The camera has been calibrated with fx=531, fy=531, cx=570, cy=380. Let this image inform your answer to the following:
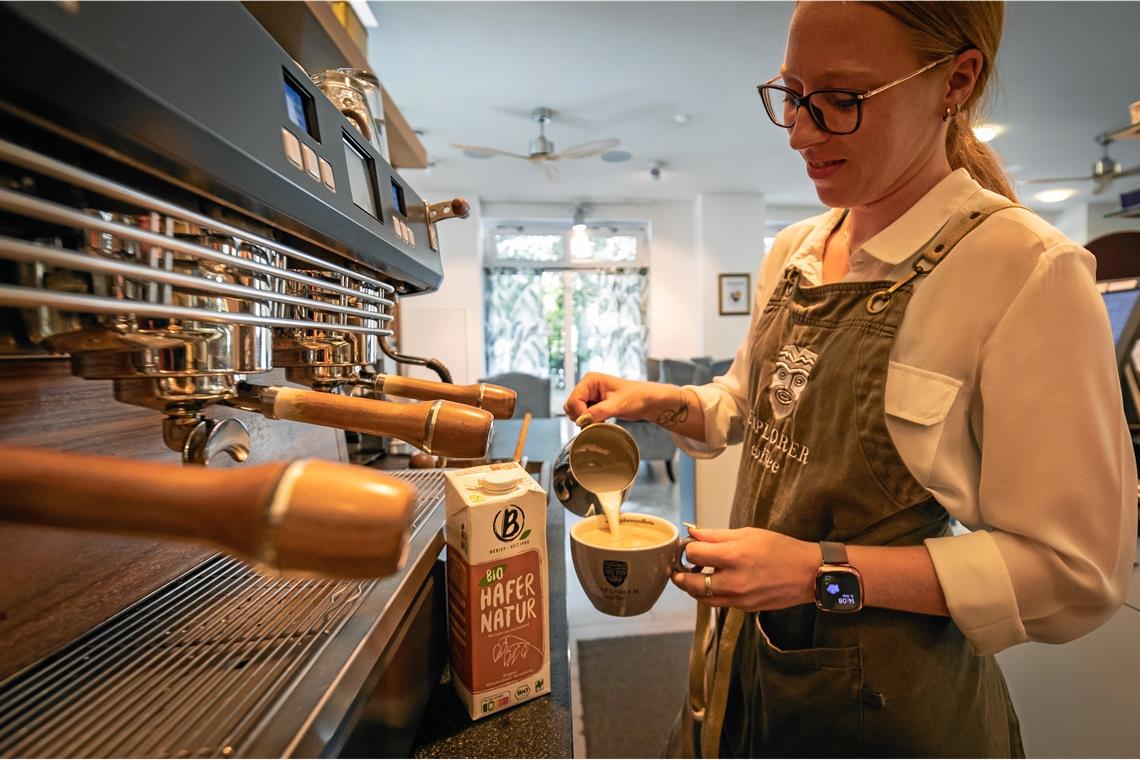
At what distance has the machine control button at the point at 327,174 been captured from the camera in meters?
0.48

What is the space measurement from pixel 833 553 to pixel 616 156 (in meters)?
4.37

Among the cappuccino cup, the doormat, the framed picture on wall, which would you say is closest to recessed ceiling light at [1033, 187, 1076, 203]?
the framed picture on wall

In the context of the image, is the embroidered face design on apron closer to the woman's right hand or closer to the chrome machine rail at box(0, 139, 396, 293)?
the woman's right hand

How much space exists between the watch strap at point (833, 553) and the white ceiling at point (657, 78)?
189cm

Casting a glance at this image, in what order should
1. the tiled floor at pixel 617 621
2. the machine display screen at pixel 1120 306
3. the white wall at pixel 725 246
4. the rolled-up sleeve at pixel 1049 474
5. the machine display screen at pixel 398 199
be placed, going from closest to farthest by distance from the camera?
the rolled-up sleeve at pixel 1049 474
the machine display screen at pixel 398 199
the machine display screen at pixel 1120 306
the tiled floor at pixel 617 621
the white wall at pixel 725 246

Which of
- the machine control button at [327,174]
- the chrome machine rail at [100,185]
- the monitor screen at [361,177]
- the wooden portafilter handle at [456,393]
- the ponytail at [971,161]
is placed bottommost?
the wooden portafilter handle at [456,393]

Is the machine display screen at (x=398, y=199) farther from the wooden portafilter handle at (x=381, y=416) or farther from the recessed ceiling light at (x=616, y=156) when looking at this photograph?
the recessed ceiling light at (x=616, y=156)

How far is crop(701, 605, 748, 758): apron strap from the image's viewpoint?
771 mm

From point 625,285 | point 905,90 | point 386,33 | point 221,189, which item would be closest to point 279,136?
point 221,189

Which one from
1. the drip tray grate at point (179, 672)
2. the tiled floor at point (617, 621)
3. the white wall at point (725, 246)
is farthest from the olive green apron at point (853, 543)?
the white wall at point (725, 246)

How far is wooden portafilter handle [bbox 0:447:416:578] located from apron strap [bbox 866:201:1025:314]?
25.9 inches

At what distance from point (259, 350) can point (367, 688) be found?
26 centimetres

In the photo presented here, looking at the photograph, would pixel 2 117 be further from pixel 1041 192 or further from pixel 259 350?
pixel 1041 192

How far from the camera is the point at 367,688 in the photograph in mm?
379
